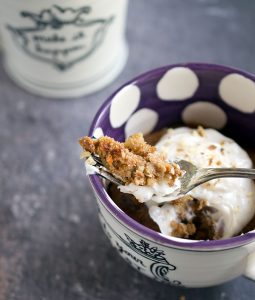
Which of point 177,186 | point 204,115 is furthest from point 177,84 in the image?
point 177,186

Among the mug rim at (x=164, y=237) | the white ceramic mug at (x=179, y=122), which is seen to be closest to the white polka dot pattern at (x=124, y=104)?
the white ceramic mug at (x=179, y=122)

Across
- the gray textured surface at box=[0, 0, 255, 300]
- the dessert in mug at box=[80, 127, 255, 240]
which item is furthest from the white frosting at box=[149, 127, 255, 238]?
the gray textured surface at box=[0, 0, 255, 300]

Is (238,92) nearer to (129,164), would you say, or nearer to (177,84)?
(177,84)

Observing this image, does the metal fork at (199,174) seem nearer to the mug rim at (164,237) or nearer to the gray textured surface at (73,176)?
the mug rim at (164,237)

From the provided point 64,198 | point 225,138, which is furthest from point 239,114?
point 64,198

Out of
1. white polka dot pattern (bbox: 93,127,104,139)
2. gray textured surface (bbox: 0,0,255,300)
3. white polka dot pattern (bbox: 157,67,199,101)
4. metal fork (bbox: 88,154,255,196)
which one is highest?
white polka dot pattern (bbox: 157,67,199,101)

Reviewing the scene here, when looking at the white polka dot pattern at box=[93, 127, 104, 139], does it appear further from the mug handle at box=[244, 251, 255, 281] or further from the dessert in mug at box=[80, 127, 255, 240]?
the mug handle at box=[244, 251, 255, 281]
